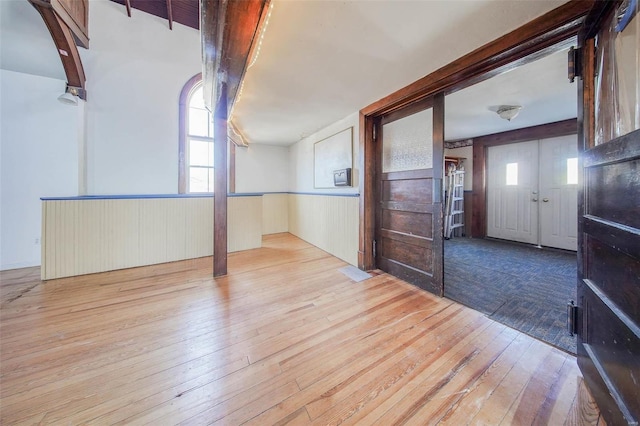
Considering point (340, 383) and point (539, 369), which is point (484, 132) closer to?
point (539, 369)

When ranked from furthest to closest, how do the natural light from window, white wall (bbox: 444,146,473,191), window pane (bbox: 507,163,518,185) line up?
white wall (bbox: 444,146,473,191) < window pane (bbox: 507,163,518,185) < the natural light from window

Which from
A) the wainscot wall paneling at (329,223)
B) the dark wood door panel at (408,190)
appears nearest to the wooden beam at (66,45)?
the wainscot wall paneling at (329,223)

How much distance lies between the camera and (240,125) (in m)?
3.83

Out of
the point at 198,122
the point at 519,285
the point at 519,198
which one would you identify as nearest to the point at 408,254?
the point at 519,285

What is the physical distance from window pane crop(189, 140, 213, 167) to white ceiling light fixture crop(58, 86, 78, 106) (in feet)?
5.04

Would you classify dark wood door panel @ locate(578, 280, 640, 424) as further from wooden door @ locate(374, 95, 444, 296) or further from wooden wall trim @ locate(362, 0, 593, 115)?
wooden wall trim @ locate(362, 0, 593, 115)

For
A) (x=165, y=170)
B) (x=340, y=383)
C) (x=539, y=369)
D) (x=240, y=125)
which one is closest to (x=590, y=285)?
(x=539, y=369)

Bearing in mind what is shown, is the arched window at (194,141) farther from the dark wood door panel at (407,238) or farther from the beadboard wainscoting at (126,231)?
the dark wood door panel at (407,238)

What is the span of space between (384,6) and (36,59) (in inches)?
182

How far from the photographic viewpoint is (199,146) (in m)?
4.35

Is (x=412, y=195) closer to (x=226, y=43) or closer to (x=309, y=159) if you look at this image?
(x=226, y=43)

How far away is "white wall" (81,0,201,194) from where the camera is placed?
3230 mm

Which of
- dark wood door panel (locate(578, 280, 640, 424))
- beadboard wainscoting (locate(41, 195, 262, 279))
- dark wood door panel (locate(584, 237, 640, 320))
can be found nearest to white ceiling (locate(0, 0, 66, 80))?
beadboard wainscoting (locate(41, 195, 262, 279))

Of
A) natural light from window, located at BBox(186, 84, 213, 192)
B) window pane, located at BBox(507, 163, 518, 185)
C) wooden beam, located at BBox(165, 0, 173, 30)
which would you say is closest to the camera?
wooden beam, located at BBox(165, 0, 173, 30)
